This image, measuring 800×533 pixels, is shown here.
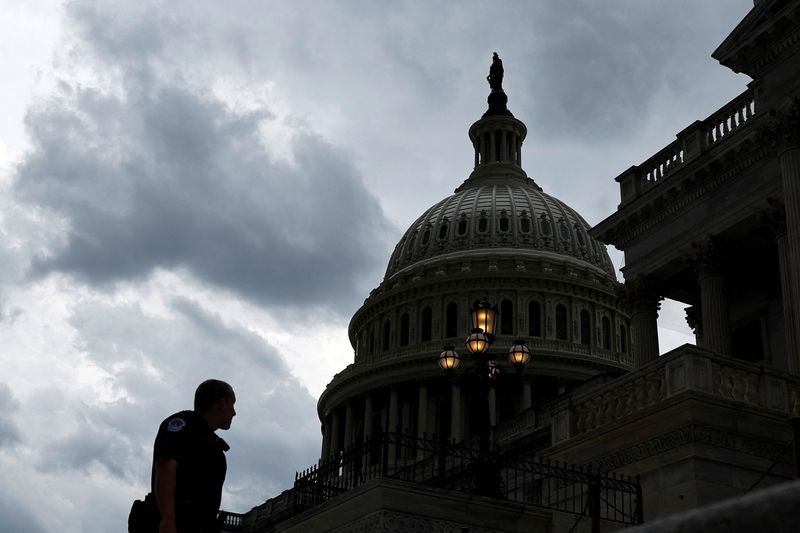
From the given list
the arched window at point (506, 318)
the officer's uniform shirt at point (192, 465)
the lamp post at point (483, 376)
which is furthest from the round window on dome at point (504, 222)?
the officer's uniform shirt at point (192, 465)

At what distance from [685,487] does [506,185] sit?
9189 centimetres

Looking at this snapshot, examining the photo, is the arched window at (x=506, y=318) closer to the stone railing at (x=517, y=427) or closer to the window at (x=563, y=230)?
the window at (x=563, y=230)

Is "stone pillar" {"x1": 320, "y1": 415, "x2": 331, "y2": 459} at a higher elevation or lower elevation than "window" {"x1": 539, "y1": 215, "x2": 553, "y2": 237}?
lower

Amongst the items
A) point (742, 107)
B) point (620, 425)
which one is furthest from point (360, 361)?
point (620, 425)

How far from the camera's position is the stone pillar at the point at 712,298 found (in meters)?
29.3

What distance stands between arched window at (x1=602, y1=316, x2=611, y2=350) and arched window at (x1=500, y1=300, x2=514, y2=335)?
8.85 meters

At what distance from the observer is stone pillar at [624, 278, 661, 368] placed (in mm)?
32812

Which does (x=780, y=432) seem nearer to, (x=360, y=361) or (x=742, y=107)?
(x=742, y=107)

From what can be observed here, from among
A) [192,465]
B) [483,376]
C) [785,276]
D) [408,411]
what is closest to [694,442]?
[483,376]

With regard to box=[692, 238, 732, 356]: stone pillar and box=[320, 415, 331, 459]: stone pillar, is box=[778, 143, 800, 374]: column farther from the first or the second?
box=[320, 415, 331, 459]: stone pillar

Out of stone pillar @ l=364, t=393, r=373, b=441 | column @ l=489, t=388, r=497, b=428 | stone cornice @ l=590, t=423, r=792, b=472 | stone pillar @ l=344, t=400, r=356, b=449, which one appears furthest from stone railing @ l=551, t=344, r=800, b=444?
stone pillar @ l=344, t=400, r=356, b=449

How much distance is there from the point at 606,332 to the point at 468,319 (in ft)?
42.8

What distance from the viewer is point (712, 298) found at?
29.7 metres

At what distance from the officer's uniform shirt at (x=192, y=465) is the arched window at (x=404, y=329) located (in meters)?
87.7
